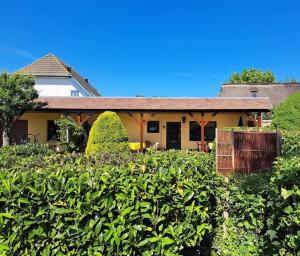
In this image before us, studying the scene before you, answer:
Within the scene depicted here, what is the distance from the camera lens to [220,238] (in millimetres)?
4793

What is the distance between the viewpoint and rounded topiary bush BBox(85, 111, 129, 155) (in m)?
10.8

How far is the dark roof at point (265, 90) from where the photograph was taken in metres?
38.1

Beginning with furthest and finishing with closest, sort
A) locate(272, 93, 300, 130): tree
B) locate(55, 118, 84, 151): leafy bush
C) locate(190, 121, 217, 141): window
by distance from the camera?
locate(190, 121, 217, 141): window
locate(55, 118, 84, 151): leafy bush
locate(272, 93, 300, 130): tree

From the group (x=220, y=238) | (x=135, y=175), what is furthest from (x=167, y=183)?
(x=220, y=238)

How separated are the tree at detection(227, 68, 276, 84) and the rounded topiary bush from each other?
5500 cm

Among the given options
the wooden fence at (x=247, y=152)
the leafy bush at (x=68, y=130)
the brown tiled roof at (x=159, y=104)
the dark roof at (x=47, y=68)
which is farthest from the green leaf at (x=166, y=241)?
the dark roof at (x=47, y=68)

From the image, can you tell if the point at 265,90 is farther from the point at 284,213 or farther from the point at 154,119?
the point at 284,213

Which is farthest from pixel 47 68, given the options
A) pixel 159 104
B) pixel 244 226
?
pixel 244 226

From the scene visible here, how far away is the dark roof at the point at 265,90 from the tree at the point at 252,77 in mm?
22472

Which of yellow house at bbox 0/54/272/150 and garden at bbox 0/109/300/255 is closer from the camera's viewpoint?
garden at bbox 0/109/300/255

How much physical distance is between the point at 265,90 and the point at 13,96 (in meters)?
32.0

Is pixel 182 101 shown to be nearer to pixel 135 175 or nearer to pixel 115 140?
pixel 115 140

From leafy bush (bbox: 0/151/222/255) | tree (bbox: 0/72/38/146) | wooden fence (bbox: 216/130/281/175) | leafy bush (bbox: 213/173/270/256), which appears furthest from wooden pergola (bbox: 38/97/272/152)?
leafy bush (bbox: 0/151/222/255)

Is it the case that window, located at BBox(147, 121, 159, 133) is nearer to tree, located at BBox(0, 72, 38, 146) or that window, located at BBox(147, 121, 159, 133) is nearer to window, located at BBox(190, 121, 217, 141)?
window, located at BBox(190, 121, 217, 141)
